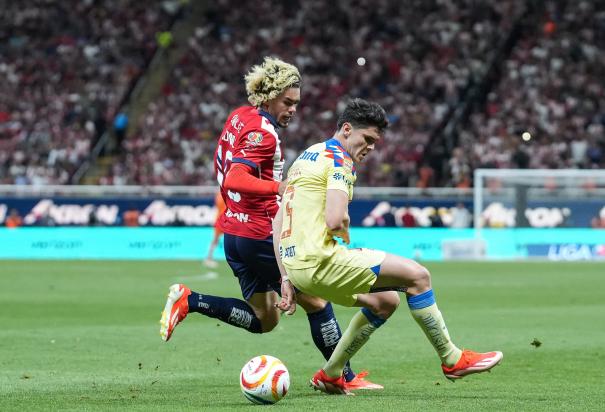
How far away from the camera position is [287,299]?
7527 mm

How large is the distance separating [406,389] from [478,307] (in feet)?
26.1

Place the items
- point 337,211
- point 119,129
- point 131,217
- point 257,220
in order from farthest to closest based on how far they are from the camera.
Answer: point 119,129, point 131,217, point 257,220, point 337,211

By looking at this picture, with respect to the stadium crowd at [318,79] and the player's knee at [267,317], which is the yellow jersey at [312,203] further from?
the stadium crowd at [318,79]

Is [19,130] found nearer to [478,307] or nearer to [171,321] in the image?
[478,307]

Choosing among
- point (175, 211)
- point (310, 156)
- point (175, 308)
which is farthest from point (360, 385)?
point (175, 211)

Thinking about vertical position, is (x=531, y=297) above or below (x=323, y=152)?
below

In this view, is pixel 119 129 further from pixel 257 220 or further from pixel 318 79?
pixel 257 220

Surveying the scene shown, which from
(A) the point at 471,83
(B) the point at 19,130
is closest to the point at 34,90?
(B) the point at 19,130

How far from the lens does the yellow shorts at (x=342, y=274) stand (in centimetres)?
743

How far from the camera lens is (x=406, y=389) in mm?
8367

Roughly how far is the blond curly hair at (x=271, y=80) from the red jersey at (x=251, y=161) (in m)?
0.13

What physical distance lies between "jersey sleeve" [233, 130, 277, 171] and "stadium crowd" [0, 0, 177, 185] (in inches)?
978

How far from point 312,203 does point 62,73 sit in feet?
100

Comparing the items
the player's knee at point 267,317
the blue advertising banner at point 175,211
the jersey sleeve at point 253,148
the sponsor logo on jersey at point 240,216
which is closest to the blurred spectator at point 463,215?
the blue advertising banner at point 175,211
